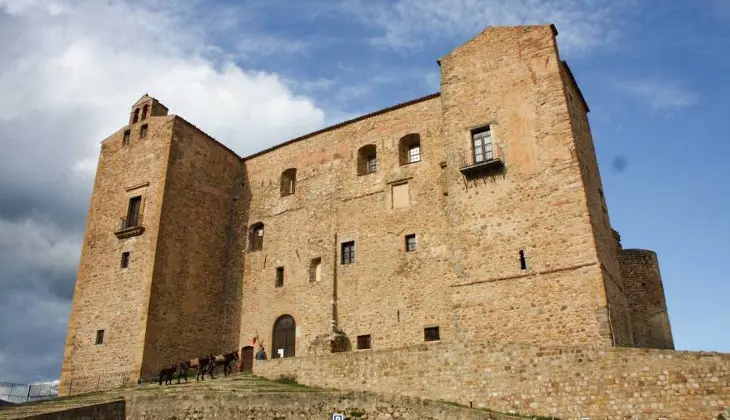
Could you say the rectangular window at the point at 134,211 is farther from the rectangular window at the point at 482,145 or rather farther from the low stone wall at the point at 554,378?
the rectangular window at the point at 482,145

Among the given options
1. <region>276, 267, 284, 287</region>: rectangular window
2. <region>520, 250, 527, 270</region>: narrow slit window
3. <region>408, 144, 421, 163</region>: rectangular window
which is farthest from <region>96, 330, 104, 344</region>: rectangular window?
<region>520, 250, 527, 270</region>: narrow slit window

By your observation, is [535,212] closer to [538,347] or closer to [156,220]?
[538,347]

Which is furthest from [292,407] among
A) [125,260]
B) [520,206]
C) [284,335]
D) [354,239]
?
[125,260]

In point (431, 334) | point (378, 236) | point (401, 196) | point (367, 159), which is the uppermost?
point (367, 159)

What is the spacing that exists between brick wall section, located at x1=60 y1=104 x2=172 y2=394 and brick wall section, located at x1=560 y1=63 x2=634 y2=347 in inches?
641

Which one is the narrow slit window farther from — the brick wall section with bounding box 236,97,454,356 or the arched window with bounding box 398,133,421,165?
the arched window with bounding box 398,133,421,165

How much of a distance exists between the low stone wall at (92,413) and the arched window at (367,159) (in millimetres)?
12351

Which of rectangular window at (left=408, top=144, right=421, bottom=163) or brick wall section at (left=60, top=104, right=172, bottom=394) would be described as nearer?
brick wall section at (left=60, top=104, right=172, bottom=394)

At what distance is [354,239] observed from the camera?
888 inches

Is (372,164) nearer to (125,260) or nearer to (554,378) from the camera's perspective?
(125,260)

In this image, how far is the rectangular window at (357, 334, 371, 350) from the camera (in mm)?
20766

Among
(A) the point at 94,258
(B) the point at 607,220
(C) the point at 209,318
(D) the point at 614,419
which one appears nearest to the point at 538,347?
(D) the point at 614,419

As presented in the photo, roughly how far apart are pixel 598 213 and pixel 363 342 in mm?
9275

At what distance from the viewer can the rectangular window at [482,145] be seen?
18.7 meters
